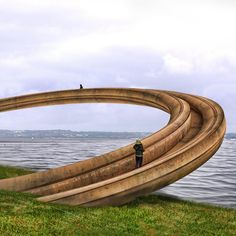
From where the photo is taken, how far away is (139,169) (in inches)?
1008

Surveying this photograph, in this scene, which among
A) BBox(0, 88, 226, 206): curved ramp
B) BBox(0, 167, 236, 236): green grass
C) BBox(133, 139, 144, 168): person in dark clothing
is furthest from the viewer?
BBox(133, 139, 144, 168): person in dark clothing

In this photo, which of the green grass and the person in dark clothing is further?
the person in dark clothing

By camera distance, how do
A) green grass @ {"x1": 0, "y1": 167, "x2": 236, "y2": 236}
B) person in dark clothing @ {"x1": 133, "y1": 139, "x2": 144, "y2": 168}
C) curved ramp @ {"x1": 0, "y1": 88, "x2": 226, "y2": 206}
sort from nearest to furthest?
green grass @ {"x1": 0, "y1": 167, "x2": 236, "y2": 236} < curved ramp @ {"x1": 0, "y1": 88, "x2": 226, "y2": 206} < person in dark clothing @ {"x1": 133, "y1": 139, "x2": 144, "y2": 168}

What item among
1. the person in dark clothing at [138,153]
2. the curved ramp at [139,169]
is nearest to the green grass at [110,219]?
the curved ramp at [139,169]

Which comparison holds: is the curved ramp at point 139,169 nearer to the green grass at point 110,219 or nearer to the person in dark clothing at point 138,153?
the person in dark clothing at point 138,153

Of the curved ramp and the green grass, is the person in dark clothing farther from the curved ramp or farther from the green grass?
the green grass

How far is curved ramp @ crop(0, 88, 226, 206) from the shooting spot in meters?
24.1

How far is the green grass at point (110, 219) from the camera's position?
1761 centimetres

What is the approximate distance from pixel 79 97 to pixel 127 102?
7415 mm

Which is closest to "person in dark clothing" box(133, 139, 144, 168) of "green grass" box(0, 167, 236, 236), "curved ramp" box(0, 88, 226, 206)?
"curved ramp" box(0, 88, 226, 206)

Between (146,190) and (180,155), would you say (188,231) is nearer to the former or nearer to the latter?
(146,190)

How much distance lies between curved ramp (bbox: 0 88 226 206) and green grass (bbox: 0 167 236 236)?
1.18m

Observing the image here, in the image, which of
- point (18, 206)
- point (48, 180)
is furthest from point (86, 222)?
point (48, 180)

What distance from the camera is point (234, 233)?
67.3 ft
